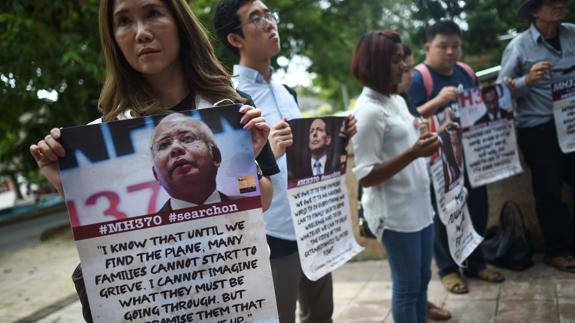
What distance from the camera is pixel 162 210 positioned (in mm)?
1435

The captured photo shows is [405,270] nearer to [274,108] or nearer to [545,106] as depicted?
[274,108]

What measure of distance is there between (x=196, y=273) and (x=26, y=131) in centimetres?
1130

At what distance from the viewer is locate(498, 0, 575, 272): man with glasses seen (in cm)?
328

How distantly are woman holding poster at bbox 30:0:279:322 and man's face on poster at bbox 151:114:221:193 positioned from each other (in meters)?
0.13

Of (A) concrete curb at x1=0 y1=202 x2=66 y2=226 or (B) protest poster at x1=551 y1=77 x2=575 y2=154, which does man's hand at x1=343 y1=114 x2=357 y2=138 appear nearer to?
(B) protest poster at x1=551 y1=77 x2=575 y2=154

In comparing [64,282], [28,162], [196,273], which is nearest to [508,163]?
[196,273]

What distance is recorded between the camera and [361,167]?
8.28 feet

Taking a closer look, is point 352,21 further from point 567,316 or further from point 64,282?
point 567,316

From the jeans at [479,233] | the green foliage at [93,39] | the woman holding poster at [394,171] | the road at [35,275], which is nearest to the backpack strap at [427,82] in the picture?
the green foliage at [93,39]

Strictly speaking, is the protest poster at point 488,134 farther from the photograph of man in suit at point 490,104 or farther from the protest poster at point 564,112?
the protest poster at point 564,112

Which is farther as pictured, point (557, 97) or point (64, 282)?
point (64, 282)

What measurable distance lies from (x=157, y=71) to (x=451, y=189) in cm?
203

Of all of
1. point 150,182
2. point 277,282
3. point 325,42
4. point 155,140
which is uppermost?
point 325,42

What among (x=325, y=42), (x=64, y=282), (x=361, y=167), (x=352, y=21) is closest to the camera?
(x=361, y=167)
